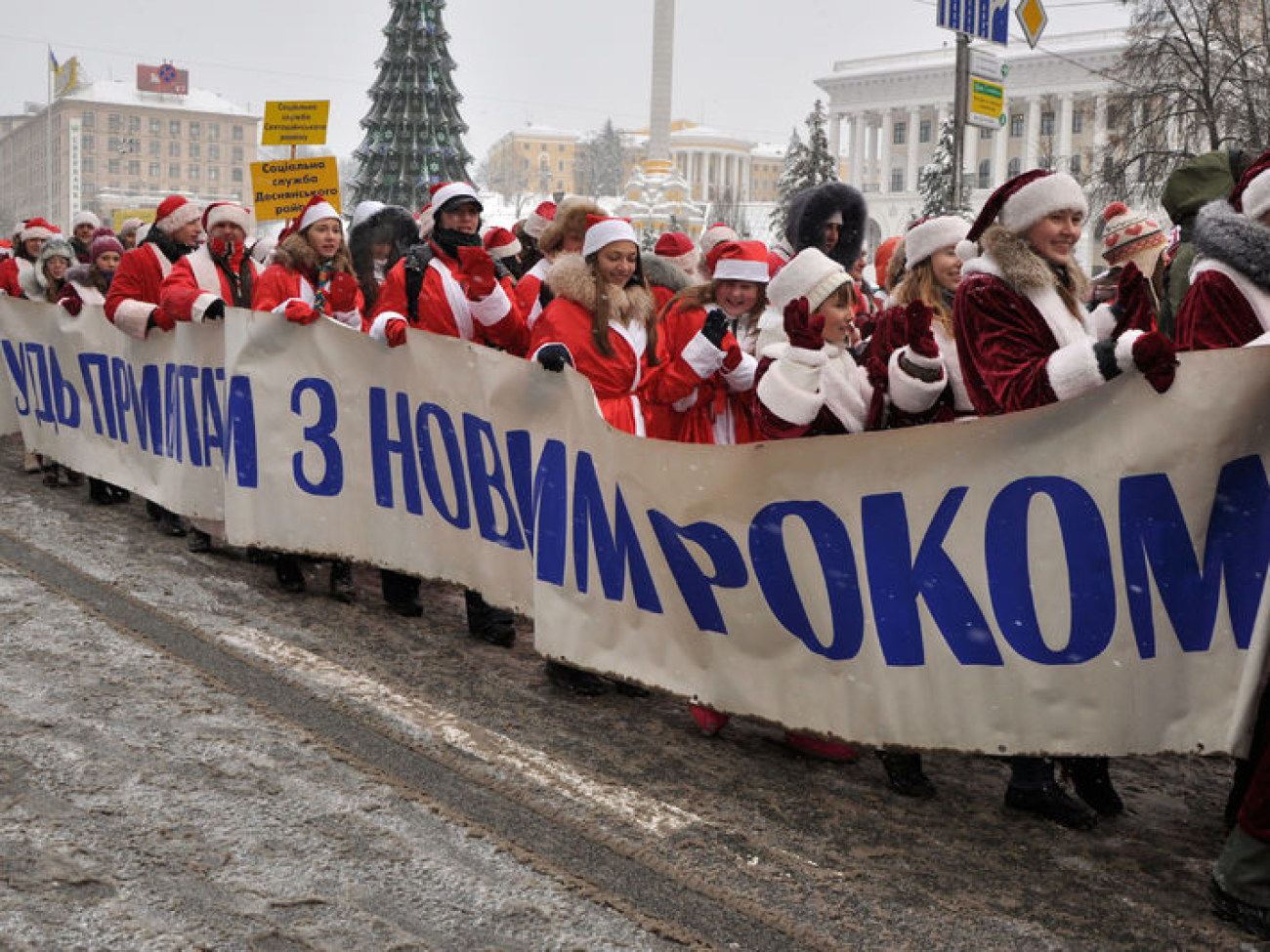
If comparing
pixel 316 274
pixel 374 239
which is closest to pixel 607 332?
pixel 316 274

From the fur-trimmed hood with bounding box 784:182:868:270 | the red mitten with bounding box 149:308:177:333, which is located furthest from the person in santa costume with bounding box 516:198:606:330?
the red mitten with bounding box 149:308:177:333

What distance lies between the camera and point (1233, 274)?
3641mm

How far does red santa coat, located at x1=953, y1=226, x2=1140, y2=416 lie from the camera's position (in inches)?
150

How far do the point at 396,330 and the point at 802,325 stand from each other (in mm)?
2303

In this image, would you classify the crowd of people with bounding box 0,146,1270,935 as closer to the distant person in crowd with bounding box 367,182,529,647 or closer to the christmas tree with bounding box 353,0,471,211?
the distant person in crowd with bounding box 367,182,529,647

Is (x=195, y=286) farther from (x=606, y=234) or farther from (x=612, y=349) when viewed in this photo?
(x=612, y=349)

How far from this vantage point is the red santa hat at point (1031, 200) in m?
3.98

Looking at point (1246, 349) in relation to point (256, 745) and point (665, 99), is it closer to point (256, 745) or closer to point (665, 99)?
point (256, 745)

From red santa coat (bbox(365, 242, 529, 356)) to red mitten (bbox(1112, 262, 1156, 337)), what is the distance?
289 cm

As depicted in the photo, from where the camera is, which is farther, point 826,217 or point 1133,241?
point 1133,241

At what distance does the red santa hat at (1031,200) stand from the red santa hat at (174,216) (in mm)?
5354

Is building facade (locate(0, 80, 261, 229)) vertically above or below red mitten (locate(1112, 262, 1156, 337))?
above

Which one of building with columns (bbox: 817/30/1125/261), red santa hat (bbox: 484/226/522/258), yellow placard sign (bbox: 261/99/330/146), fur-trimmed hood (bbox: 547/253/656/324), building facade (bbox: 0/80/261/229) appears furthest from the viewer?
building facade (bbox: 0/80/261/229)

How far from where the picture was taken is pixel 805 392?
4.23m
